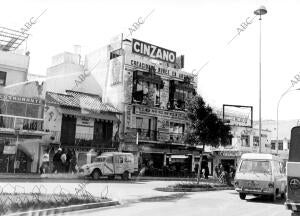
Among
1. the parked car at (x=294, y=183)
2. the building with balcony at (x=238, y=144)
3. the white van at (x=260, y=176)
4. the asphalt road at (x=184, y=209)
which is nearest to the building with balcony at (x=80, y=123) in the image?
the building with balcony at (x=238, y=144)

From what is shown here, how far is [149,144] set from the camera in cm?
3819

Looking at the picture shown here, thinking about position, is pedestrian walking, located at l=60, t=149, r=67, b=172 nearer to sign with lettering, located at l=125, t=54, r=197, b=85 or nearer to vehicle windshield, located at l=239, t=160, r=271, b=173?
sign with lettering, located at l=125, t=54, r=197, b=85

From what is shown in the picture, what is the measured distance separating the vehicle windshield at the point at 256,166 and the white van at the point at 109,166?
40.0 ft

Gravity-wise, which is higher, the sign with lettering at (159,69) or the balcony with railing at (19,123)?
the sign with lettering at (159,69)

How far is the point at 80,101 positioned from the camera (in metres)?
36.4

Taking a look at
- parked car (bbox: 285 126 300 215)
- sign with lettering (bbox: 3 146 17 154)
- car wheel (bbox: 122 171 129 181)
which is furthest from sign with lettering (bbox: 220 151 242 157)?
parked car (bbox: 285 126 300 215)

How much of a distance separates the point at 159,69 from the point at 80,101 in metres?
9.28

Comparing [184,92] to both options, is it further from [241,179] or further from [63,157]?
[241,179]

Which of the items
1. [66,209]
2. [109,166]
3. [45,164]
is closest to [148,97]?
[109,166]

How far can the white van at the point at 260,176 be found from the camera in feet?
55.6

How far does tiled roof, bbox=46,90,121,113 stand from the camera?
34.2 m

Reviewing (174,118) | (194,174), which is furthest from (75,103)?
(194,174)

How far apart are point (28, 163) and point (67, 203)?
21005 mm

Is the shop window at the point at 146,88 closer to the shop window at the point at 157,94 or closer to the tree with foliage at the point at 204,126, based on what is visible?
the shop window at the point at 157,94
